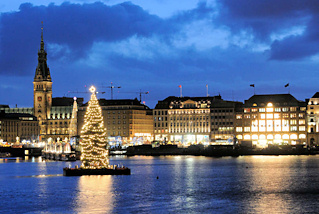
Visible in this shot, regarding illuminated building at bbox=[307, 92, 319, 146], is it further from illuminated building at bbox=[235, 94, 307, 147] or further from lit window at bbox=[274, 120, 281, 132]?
lit window at bbox=[274, 120, 281, 132]

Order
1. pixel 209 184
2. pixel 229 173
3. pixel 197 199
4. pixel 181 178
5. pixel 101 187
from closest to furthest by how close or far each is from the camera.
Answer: pixel 197 199 < pixel 101 187 < pixel 209 184 < pixel 181 178 < pixel 229 173

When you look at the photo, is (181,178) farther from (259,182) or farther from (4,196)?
(4,196)

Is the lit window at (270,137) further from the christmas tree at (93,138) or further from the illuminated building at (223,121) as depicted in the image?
the christmas tree at (93,138)

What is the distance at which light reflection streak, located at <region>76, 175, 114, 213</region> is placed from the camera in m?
53.7

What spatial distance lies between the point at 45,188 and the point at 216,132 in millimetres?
131340

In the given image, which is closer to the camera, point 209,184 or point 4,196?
point 4,196

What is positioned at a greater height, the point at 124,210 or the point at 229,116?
the point at 229,116

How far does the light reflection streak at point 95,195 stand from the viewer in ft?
176

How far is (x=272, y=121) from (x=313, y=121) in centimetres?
1211

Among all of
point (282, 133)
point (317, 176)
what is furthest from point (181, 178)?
point (282, 133)

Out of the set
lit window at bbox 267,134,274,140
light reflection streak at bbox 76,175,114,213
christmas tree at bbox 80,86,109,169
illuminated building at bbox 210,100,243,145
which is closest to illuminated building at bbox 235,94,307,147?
lit window at bbox 267,134,274,140

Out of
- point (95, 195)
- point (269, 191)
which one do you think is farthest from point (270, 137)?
point (95, 195)

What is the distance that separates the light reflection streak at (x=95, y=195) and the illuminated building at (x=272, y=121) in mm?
116727

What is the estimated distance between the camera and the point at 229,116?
19662 cm
